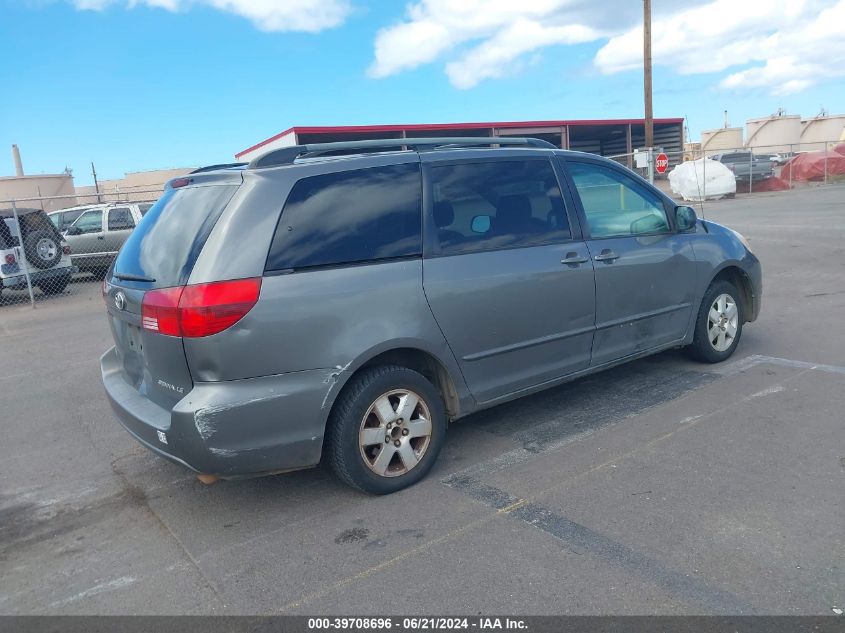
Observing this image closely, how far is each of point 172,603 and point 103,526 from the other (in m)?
1.00

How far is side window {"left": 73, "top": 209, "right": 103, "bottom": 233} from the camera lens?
1622 centimetres

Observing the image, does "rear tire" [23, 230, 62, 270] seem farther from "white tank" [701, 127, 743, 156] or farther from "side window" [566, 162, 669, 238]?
"white tank" [701, 127, 743, 156]

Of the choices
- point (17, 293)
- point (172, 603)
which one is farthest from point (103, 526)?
point (17, 293)

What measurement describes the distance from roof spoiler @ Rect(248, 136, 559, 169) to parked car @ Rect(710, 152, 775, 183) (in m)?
29.0

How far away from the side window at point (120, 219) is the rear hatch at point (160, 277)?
1327 centimetres

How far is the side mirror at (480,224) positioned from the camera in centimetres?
416

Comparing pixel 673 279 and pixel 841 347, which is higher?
pixel 673 279

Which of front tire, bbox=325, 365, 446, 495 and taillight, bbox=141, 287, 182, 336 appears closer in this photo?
taillight, bbox=141, 287, 182, 336

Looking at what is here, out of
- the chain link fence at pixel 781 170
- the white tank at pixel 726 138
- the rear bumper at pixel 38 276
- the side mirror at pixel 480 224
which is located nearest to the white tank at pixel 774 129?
the white tank at pixel 726 138

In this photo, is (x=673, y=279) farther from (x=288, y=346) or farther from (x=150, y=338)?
(x=150, y=338)

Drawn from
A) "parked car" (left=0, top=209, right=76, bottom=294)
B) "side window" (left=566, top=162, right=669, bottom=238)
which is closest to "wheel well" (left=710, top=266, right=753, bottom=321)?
"side window" (left=566, top=162, right=669, bottom=238)

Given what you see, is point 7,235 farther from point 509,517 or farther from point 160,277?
point 509,517

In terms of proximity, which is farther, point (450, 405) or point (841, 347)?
point (841, 347)
